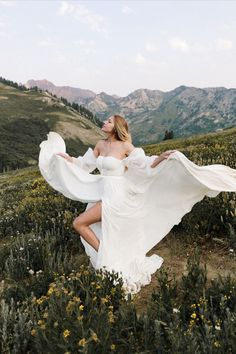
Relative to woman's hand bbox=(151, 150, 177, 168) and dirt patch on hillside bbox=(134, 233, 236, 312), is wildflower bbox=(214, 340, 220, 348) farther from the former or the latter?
woman's hand bbox=(151, 150, 177, 168)

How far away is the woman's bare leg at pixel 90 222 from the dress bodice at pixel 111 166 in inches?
24.3

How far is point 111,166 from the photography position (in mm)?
6734

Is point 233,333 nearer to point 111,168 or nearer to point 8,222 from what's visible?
point 111,168

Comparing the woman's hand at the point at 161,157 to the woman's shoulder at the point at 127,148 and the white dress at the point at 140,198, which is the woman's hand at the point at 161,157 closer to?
the white dress at the point at 140,198

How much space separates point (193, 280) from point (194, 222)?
7.45 ft

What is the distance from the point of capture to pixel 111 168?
22.1 feet

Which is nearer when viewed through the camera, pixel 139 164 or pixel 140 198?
pixel 139 164

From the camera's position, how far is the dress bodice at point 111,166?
6.74 m

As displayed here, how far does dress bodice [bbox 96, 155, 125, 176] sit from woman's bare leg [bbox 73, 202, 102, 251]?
0.62 m

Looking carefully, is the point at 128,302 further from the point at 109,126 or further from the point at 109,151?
the point at 109,126

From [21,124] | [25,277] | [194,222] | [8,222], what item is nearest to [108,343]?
[25,277]

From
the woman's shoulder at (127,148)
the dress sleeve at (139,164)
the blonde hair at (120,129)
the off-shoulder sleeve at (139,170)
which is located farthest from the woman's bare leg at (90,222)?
the blonde hair at (120,129)

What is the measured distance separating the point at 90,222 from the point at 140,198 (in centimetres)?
98

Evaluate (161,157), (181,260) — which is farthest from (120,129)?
(181,260)
